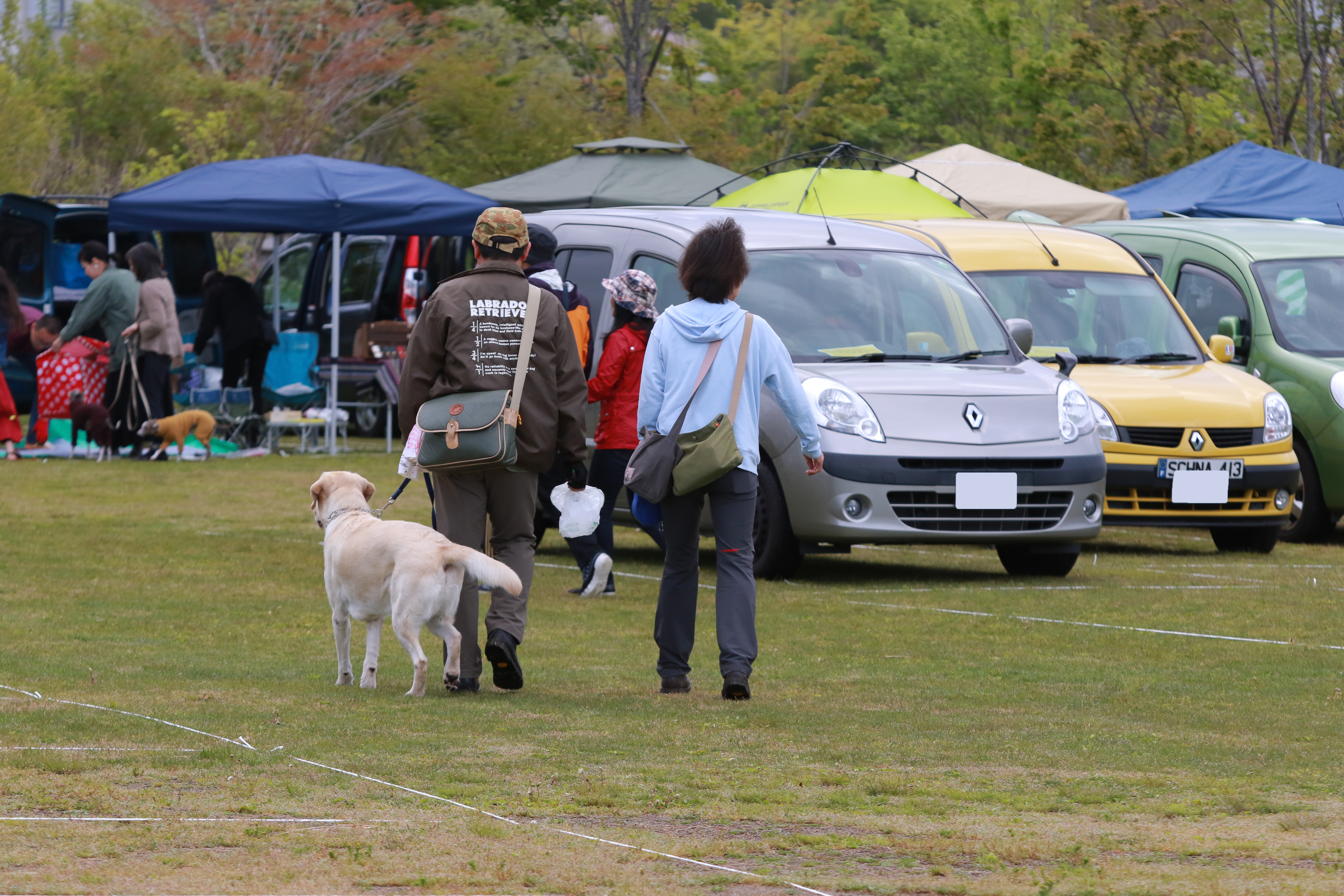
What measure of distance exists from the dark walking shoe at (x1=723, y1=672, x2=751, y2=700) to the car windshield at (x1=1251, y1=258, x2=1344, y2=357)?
26.2 feet

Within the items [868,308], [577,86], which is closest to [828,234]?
[868,308]

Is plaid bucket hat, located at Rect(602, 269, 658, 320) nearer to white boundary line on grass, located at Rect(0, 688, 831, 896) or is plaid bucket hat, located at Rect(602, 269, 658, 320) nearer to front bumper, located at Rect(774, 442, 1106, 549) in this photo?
front bumper, located at Rect(774, 442, 1106, 549)

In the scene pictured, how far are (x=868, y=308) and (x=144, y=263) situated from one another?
30.3 feet

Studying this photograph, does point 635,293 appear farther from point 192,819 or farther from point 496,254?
point 192,819

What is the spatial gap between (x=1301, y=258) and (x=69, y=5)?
59.5 metres

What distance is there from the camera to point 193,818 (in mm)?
5055

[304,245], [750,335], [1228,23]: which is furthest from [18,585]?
[1228,23]

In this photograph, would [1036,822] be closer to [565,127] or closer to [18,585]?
[18,585]

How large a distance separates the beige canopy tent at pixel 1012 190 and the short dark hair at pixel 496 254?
12556 millimetres

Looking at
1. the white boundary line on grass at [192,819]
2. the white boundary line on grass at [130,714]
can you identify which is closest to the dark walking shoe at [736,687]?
the white boundary line on grass at [130,714]

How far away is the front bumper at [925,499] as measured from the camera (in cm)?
1081

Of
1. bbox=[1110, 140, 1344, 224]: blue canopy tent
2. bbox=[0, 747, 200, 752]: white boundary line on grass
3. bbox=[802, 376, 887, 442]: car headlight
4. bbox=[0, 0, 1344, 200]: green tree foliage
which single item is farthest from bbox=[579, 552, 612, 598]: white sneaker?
bbox=[0, 0, 1344, 200]: green tree foliage

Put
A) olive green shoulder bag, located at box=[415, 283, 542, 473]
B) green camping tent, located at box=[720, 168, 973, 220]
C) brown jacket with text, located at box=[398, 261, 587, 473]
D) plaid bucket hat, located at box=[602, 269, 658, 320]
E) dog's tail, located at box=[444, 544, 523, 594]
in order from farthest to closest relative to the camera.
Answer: green camping tent, located at box=[720, 168, 973, 220] → plaid bucket hat, located at box=[602, 269, 658, 320] → brown jacket with text, located at box=[398, 261, 587, 473] → olive green shoulder bag, located at box=[415, 283, 542, 473] → dog's tail, located at box=[444, 544, 523, 594]

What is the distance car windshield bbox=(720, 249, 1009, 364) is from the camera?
38.4ft
